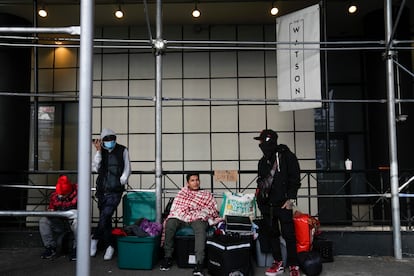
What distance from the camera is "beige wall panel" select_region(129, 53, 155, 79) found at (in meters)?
9.02

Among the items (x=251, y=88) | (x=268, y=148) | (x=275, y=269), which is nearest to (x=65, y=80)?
(x=251, y=88)

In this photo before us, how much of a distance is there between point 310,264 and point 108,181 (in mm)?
3017

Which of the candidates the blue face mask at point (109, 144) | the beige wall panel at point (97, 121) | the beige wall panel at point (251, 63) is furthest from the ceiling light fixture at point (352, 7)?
the beige wall panel at point (97, 121)

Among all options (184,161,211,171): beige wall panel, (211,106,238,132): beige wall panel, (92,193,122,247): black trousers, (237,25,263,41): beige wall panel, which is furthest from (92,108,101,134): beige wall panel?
(237,25,263,41): beige wall panel

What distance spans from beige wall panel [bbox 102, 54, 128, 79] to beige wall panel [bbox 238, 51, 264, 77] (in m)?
2.72

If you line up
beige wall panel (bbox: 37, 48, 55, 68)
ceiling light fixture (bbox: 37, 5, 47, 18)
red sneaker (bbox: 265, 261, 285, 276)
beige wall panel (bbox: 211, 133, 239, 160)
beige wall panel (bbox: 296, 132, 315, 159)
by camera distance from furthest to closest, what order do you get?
beige wall panel (bbox: 37, 48, 55, 68)
beige wall panel (bbox: 211, 133, 239, 160)
beige wall panel (bbox: 296, 132, 315, 159)
ceiling light fixture (bbox: 37, 5, 47, 18)
red sneaker (bbox: 265, 261, 285, 276)

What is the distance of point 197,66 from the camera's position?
29.5 ft

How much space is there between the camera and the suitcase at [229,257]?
15.1 ft

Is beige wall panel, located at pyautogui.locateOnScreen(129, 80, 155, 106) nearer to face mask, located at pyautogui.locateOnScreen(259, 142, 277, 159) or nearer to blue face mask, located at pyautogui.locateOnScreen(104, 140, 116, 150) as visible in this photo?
blue face mask, located at pyautogui.locateOnScreen(104, 140, 116, 150)

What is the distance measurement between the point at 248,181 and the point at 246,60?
2.82m

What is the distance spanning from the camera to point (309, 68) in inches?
244

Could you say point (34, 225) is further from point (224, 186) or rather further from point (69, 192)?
point (224, 186)

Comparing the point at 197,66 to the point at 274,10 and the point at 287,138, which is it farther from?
the point at 287,138

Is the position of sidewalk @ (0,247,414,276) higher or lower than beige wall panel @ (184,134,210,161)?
lower
